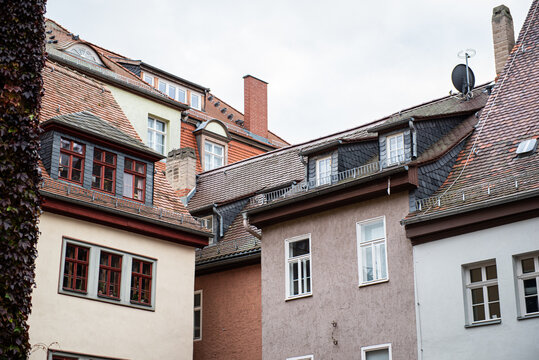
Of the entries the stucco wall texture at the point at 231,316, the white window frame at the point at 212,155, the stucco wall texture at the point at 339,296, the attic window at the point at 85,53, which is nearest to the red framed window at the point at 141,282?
the stucco wall texture at the point at 339,296

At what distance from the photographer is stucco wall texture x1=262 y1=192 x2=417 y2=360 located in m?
21.6

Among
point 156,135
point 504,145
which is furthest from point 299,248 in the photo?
point 156,135

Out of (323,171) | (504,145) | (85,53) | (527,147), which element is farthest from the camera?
(85,53)

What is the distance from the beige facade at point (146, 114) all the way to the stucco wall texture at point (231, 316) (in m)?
7.90

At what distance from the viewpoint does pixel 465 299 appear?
20.4 meters

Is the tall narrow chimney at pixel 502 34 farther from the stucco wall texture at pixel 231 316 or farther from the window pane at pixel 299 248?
the stucco wall texture at pixel 231 316

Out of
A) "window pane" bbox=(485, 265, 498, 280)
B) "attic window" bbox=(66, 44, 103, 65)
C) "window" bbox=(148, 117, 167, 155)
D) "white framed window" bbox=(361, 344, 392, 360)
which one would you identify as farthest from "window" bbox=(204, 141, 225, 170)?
"window pane" bbox=(485, 265, 498, 280)

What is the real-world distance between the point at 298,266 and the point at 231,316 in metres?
4.23

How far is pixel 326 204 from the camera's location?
23734mm

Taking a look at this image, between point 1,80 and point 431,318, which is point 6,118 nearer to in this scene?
point 1,80

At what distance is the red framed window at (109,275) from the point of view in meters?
23.8

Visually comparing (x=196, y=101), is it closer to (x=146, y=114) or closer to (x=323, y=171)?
(x=146, y=114)

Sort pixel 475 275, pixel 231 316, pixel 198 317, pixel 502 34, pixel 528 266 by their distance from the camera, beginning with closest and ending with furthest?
pixel 528 266 < pixel 475 275 < pixel 502 34 < pixel 231 316 < pixel 198 317

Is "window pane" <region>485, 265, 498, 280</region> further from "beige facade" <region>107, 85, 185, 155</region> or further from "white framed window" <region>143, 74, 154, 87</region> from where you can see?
"white framed window" <region>143, 74, 154, 87</region>
